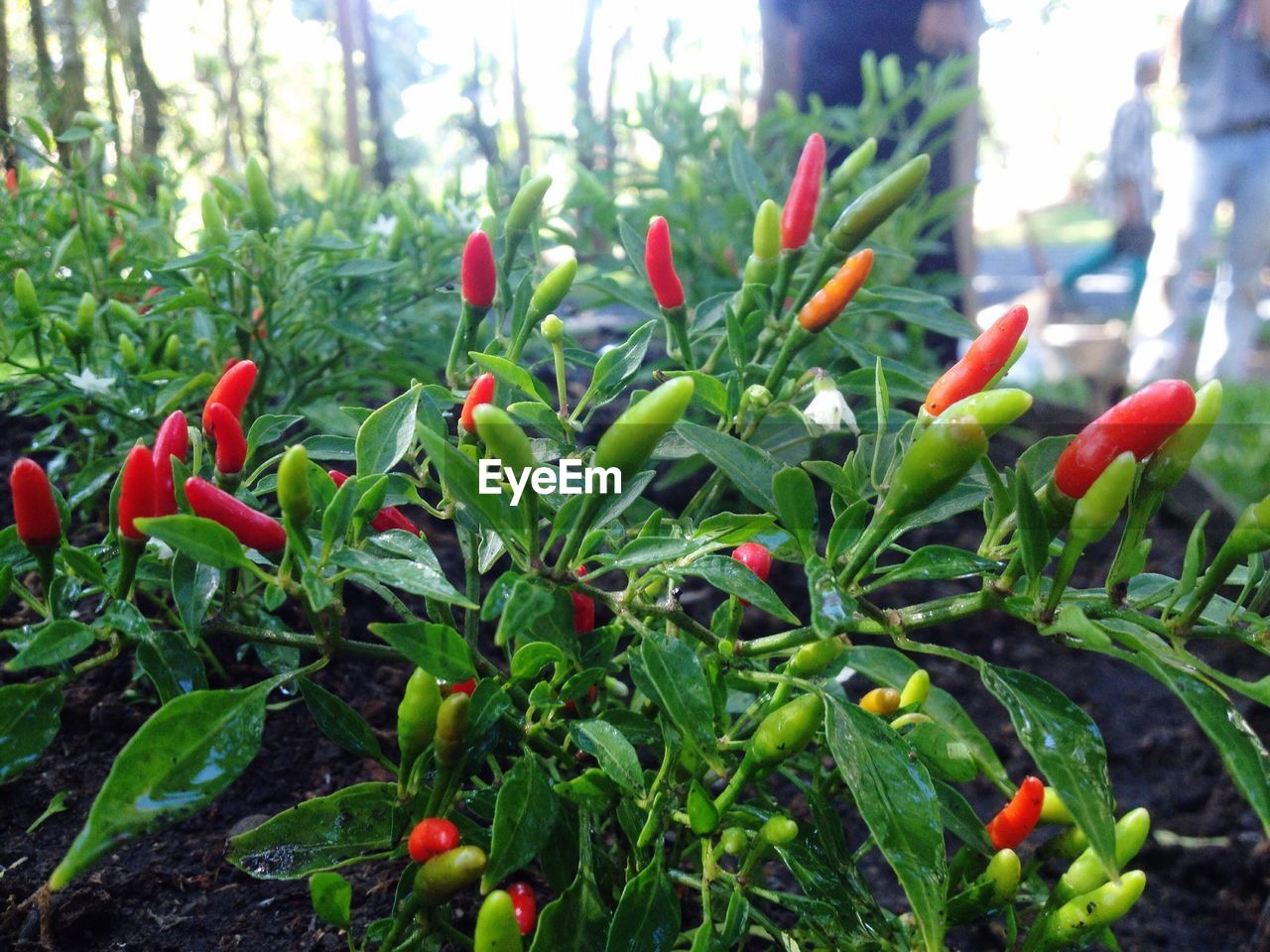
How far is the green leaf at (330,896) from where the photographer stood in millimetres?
625

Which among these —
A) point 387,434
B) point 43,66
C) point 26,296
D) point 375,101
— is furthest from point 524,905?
point 375,101

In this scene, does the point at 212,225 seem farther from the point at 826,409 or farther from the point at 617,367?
the point at 826,409

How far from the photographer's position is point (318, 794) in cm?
97

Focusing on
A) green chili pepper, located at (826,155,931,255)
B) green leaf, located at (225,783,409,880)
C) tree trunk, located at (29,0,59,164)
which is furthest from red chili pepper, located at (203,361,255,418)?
tree trunk, located at (29,0,59,164)

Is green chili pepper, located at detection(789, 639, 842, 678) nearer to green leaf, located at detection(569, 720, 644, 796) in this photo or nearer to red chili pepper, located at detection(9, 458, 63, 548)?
green leaf, located at detection(569, 720, 644, 796)

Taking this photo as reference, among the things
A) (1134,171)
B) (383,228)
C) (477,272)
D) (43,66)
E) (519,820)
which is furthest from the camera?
(1134,171)

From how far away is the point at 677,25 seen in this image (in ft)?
7.43

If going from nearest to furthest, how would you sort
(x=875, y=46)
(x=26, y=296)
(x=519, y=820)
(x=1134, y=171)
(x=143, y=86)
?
Result: (x=519, y=820) < (x=26, y=296) < (x=143, y=86) < (x=875, y=46) < (x=1134, y=171)

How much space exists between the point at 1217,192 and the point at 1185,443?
3782 millimetres

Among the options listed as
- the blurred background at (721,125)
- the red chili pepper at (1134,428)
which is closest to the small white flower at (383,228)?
the blurred background at (721,125)

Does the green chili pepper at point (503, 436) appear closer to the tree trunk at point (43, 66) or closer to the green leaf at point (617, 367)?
the green leaf at point (617, 367)

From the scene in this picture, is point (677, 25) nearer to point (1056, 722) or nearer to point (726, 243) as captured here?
point (726, 243)

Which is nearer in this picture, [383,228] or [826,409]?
[826,409]

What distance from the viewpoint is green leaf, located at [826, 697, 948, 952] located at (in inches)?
21.2
